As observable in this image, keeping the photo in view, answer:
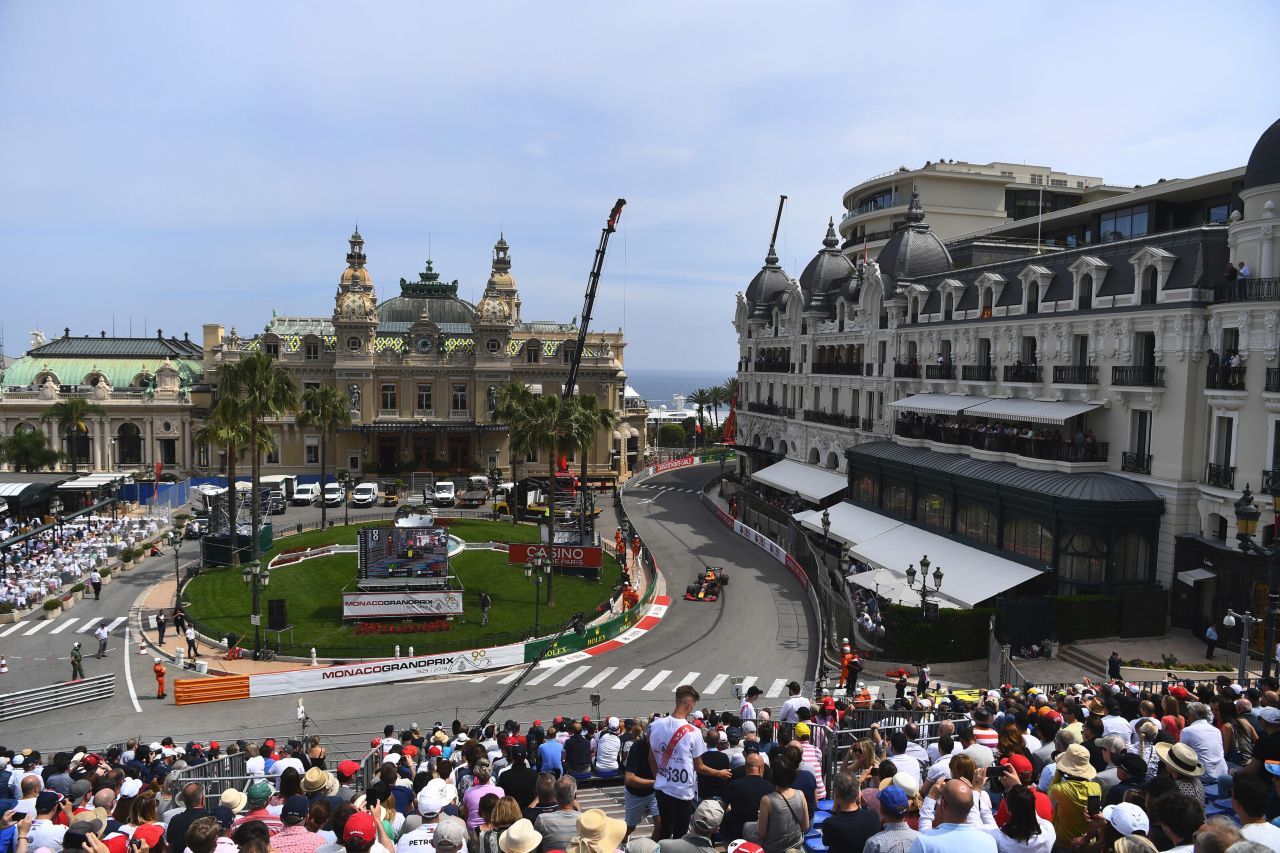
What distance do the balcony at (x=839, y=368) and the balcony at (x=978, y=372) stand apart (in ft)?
36.4

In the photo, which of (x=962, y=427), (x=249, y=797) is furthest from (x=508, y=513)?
(x=249, y=797)

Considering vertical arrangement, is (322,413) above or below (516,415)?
below

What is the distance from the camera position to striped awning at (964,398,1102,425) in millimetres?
34562

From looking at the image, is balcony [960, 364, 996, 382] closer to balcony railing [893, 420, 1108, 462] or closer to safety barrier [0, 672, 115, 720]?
balcony railing [893, 420, 1108, 462]

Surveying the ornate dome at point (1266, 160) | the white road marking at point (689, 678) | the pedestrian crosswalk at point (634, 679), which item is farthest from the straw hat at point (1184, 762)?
the ornate dome at point (1266, 160)

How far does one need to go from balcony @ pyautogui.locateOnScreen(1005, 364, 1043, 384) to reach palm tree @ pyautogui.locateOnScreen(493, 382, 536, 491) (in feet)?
79.4

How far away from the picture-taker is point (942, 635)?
101 feet

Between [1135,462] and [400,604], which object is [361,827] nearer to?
[400,604]

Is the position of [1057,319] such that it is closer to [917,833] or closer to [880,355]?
[880,355]

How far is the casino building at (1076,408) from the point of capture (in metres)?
29.1

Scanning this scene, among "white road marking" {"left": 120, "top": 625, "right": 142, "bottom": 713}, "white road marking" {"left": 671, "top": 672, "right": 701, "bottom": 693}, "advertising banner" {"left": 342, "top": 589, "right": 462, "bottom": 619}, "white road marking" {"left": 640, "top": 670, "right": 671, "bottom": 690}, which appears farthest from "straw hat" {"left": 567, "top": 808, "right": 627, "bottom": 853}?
"advertising banner" {"left": 342, "top": 589, "right": 462, "bottom": 619}

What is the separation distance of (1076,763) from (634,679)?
24.0m

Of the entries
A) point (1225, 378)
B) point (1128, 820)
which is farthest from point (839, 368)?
point (1128, 820)

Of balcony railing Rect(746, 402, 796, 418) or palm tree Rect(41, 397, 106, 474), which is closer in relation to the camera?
balcony railing Rect(746, 402, 796, 418)
